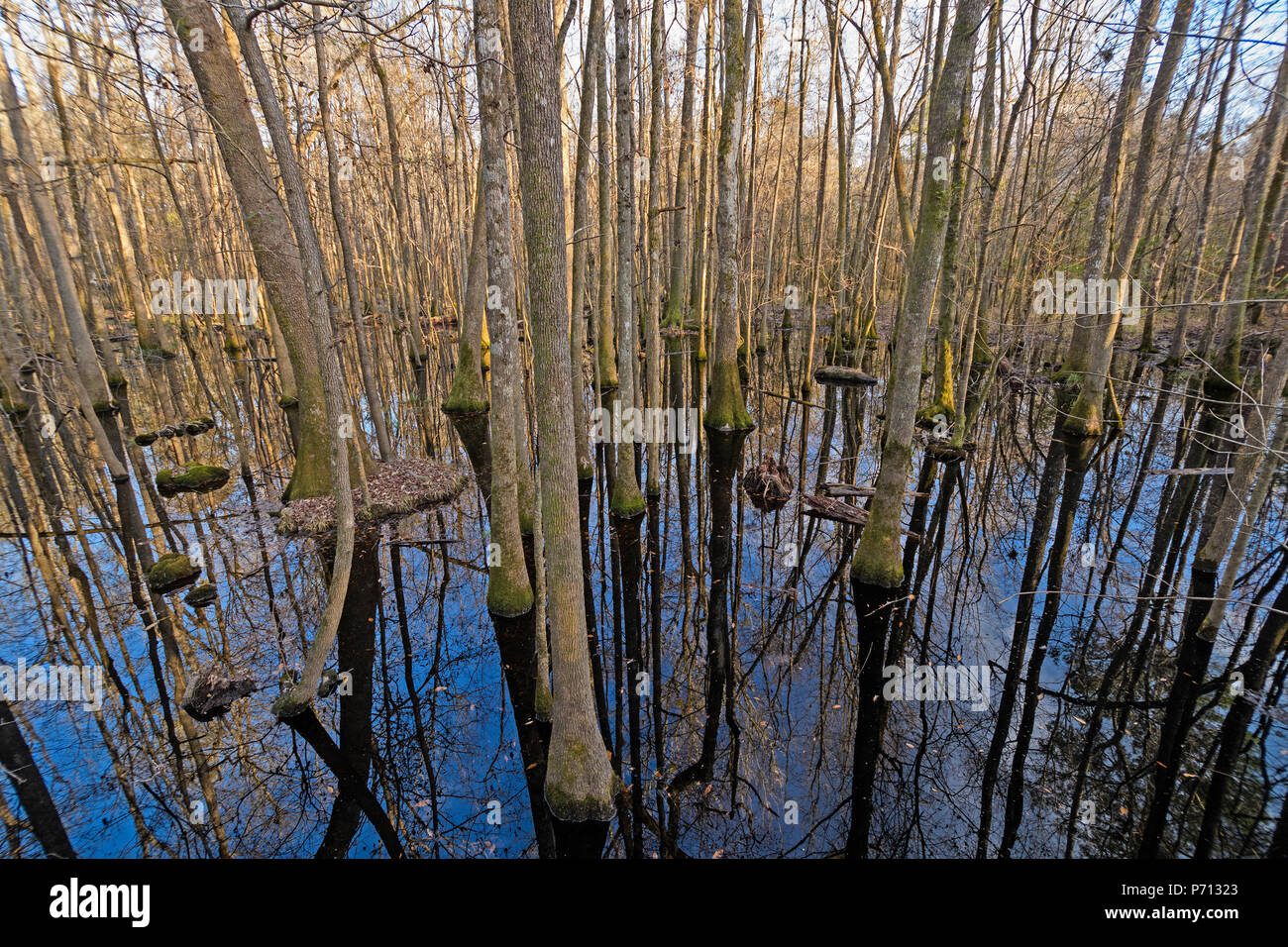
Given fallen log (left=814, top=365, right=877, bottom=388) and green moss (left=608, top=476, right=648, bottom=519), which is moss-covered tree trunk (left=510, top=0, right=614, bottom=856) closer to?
green moss (left=608, top=476, right=648, bottom=519)

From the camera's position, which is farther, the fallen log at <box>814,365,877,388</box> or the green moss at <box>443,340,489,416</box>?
the fallen log at <box>814,365,877,388</box>

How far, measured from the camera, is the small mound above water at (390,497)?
8664 millimetres

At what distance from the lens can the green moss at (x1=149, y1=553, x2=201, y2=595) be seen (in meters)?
7.16

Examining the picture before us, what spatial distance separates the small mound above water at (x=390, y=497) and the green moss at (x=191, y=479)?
3.00 m

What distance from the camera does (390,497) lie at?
31.6 feet

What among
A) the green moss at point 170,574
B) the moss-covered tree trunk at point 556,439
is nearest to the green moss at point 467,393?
the green moss at point 170,574

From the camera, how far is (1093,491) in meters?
9.46

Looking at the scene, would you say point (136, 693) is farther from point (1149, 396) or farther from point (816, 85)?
point (816, 85)

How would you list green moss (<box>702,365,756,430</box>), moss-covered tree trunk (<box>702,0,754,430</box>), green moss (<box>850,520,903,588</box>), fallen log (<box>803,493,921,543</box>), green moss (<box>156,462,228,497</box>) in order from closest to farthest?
green moss (<box>850,520,903,588</box>) < fallen log (<box>803,493,921,543</box>) < moss-covered tree trunk (<box>702,0,754,430</box>) < green moss (<box>156,462,228,497</box>) < green moss (<box>702,365,756,430</box>)

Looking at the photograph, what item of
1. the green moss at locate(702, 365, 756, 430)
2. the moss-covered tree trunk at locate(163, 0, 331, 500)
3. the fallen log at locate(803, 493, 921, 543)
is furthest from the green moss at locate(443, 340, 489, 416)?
the fallen log at locate(803, 493, 921, 543)

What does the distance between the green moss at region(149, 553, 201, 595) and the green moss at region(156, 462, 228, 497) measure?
3638 mm

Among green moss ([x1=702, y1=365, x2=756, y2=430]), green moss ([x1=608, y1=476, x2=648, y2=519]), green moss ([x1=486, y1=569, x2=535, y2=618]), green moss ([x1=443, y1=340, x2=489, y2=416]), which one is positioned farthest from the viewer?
green moss ([x1=443, y1=340, x2=489, y2=416])

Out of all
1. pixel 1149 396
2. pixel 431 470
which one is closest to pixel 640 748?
pixel 431 470

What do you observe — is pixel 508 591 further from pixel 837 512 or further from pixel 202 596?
pixel 837 512
